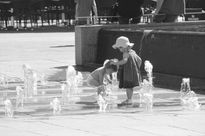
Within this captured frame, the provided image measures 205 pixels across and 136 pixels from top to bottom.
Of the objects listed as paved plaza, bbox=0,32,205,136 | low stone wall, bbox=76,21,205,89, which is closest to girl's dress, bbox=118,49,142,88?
paved plaza, bbox=0,32,205,136

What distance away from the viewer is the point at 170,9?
20906 mm

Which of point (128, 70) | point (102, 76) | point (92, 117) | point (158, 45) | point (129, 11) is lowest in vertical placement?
point (92, 117)

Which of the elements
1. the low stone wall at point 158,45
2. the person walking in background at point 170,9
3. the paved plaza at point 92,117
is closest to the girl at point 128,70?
the paved plaza at point 92,117

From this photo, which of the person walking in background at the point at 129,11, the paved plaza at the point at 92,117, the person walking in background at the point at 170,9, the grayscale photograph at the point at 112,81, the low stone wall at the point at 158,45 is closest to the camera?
the paved plaza at the point at 92,117

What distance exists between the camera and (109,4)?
118 ft

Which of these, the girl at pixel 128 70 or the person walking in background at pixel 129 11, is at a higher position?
the person walking in background at pixel 129 11

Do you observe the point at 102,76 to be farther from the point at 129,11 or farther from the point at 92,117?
the point at 129,11

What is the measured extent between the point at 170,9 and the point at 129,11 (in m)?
2.37

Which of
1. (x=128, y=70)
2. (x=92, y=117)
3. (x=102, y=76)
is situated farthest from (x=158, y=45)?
(x=92, y=117)

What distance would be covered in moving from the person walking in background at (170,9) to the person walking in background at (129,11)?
1561 millimetres

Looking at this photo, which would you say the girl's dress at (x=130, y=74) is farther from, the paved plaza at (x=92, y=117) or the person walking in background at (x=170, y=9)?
the person walking in background at (x=170, y=9)

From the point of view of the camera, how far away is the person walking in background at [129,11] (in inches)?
895

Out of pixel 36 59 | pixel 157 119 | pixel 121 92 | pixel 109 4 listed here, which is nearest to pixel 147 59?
pixel 121 92

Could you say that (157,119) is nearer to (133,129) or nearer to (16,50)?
(133,129)
